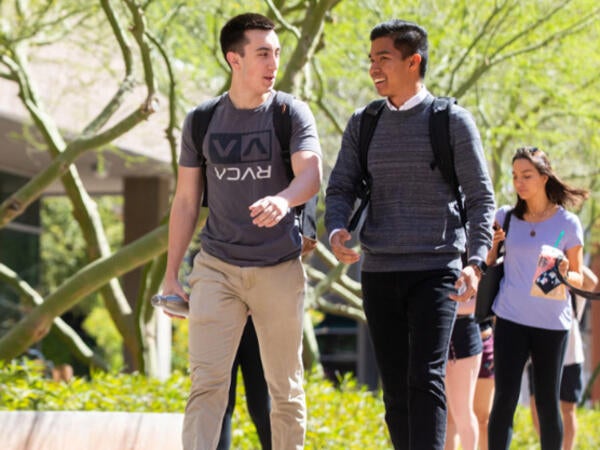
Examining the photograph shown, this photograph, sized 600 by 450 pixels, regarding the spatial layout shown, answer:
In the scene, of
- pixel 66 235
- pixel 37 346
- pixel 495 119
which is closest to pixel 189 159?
pixel 495 119

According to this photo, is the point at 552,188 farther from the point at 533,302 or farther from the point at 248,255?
the point at 248,255

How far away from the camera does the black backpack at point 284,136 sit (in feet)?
17.0

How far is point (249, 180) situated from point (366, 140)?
0.55 meters

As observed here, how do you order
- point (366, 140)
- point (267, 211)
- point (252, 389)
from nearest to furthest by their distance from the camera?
point (267, 211) → point (366, 140) → point (252, 389)

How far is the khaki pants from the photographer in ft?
17.1

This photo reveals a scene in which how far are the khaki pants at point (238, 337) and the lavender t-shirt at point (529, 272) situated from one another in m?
1.86

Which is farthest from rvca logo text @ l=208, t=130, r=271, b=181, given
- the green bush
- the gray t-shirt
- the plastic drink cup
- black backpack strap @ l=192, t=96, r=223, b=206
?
the green bush

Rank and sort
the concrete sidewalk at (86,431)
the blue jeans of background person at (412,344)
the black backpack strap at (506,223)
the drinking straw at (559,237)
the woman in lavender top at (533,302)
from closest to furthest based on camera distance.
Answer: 1. the blue jeans of background person at (412,344)
2. the concrete sidewalk at (86,431)
3. the woman in lavender top at (533,302)
4. the drinking straw at (559,237)
5. the black backpack strap at (506,223)

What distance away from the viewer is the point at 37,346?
26.1 meters

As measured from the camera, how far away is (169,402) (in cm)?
876

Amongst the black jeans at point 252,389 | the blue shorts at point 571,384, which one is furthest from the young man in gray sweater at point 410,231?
the blue shorts at point 571,384

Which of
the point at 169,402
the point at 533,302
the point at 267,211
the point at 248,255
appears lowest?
the point at 169,402

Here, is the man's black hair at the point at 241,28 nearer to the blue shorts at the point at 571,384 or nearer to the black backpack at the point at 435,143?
the black backpack at the point at 435,143

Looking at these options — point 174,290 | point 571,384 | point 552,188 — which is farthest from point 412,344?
point 571,384
